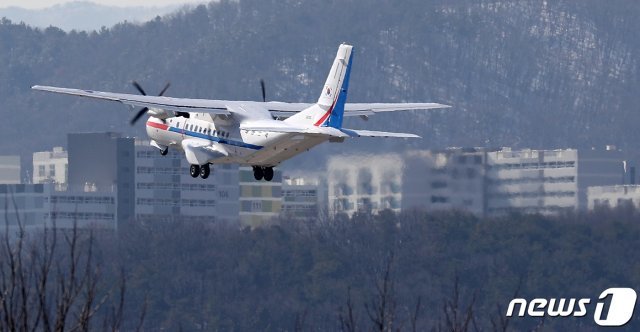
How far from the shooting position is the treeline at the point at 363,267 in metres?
174

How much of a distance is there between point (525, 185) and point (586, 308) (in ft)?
54.9

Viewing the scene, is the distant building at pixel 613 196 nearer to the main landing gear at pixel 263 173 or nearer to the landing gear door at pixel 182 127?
the landing gear door at pixel 182 127

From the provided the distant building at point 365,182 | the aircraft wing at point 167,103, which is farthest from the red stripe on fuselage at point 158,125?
the distant building at point 365,182

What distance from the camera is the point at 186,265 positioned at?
189 meters

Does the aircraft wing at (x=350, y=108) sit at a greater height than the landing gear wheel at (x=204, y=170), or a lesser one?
greater

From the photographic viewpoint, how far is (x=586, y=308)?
178m

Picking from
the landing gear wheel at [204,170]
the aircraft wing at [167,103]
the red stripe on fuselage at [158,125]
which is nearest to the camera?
the landing gear wheel at [204,170]

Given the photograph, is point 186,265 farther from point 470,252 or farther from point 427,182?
point 427,182

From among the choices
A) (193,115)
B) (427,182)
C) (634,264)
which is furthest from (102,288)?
(193,115)

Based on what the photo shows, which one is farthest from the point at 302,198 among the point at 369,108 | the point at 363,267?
the point at 369,108

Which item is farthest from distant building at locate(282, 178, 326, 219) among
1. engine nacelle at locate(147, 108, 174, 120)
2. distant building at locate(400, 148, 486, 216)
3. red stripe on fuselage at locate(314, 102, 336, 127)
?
red stripe on fuselage at locate(314, 102, 336, 127)

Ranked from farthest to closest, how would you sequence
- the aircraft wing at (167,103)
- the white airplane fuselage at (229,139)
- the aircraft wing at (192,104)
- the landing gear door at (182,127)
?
the landing gear door at (182,127)
the aircraft wing at (167,103)
the aircraft wing at (192,104)
the white airplane fuselage at (229,139)

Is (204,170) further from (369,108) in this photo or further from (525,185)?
(525,185)

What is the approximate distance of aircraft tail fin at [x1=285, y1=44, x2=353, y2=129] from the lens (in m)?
79.2
